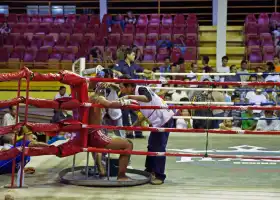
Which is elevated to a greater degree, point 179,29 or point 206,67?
point 179,29

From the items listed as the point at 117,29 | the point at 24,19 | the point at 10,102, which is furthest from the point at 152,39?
the point at 10,102

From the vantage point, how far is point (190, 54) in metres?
13.6

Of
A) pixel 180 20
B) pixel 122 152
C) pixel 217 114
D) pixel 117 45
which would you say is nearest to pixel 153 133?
pixel 122 152

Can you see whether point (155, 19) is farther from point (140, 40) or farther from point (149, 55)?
point (149, 55)

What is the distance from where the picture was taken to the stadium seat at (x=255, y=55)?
1330 cm

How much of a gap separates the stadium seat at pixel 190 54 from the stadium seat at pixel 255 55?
1.39 meters

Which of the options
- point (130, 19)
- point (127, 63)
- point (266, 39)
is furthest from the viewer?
point (130, 19)

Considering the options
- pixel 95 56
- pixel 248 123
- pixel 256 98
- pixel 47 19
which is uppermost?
pixel 47 19

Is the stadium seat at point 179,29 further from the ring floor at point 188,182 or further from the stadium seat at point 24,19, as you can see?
the ring floor at point 188,182

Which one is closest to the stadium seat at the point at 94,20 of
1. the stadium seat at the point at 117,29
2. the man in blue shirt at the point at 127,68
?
the stadium seat at the point at 117,29

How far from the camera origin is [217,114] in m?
9.39

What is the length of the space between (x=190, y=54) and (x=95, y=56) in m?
2.59

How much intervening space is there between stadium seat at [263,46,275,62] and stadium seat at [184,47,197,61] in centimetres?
174

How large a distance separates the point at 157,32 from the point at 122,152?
10.3 metres
